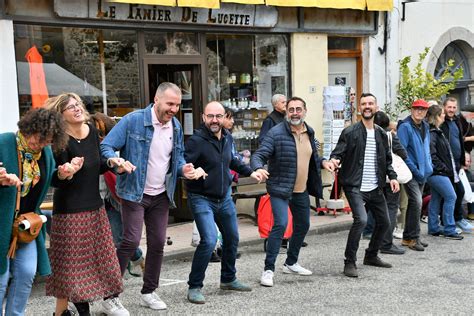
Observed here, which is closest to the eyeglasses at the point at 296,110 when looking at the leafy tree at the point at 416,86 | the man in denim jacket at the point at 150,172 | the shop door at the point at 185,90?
the man in denim jacket at the point at 150,172

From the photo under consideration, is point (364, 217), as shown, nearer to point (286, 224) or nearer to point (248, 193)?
point (286, 224)

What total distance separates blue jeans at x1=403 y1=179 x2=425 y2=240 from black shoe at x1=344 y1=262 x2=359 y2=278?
5.16 feet

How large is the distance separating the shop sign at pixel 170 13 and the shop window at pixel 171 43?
0.29m

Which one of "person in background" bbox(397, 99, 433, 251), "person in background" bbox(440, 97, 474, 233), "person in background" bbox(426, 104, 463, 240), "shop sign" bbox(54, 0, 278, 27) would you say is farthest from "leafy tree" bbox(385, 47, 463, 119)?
"person in background" bbox(397, 99, 433, 251)

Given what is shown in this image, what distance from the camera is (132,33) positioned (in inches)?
376

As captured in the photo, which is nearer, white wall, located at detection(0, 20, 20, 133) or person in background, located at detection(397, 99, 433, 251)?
white wall, located at detection(0, 20, 20, 133)

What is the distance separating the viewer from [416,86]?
1267 cm

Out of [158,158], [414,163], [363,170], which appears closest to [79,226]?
[158,158]

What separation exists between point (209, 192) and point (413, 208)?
329 centimetres

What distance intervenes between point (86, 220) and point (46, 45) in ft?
14.3

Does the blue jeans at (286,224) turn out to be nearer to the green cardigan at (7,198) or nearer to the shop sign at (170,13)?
the green cardigan at (7,198)

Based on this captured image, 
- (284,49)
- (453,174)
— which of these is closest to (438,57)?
(284,49)

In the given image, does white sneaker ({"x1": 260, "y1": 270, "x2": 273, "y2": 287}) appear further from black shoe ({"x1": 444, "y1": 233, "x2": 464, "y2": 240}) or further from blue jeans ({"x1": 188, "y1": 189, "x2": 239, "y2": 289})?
black shoe ({"x1": 444, "y1": 233, "x2": 464, "y2": 240})

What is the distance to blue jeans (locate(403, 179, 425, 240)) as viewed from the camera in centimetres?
828
